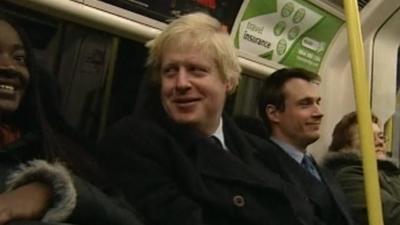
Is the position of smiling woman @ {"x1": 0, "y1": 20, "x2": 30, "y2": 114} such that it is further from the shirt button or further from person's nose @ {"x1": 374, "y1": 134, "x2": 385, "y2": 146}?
person's nose @ {"x1": 374, "y1": 134, "x2": 385, "y2": 146}

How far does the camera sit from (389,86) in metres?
3.65

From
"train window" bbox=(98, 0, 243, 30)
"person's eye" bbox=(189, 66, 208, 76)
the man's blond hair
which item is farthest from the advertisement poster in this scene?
"person's eye" bbox=(189, 66, 208, 76)

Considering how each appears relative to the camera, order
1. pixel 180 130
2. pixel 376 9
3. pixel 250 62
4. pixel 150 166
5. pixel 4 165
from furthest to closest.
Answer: pixel 376 9
pixel 250 62
pixel 180 130
pixel 150 166
pixel 4 165

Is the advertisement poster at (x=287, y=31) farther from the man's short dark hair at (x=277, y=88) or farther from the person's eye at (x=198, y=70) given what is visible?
the person's eye at (x=198, y=70)

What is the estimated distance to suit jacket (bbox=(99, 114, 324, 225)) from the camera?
5.94 feet

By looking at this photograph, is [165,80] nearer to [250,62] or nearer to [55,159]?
[55,159]

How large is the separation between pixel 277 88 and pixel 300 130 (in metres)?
0.24

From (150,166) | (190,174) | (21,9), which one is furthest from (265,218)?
(21,9)

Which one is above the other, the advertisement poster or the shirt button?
the advertisement poster

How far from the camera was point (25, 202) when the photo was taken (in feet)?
4.58

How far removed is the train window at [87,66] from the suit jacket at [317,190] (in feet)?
2.12

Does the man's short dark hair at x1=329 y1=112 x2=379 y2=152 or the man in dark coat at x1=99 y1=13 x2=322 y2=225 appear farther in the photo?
the man's short dark hair at x1=329 y1=112 x2=379 y2=152

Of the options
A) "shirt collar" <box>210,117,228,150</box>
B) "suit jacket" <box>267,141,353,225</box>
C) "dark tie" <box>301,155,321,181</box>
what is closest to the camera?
"shirt collar" <box>210,117,228,150</box>

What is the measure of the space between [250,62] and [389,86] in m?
1.11
